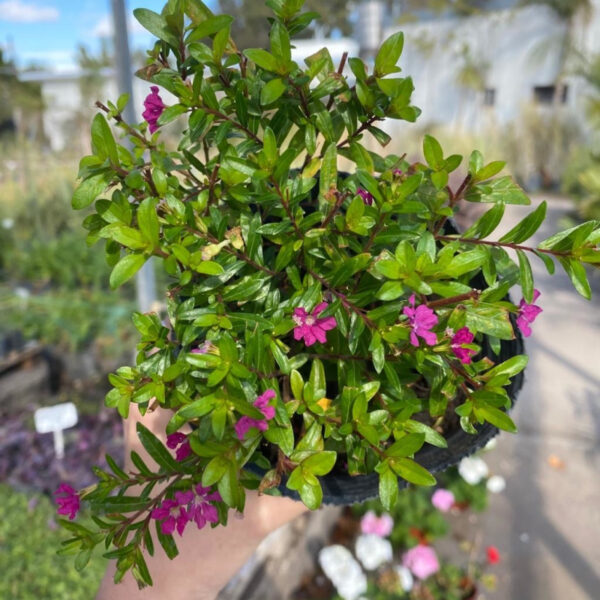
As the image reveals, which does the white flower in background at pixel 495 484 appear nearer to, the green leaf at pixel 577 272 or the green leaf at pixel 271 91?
the green leaf at pixel 577 272

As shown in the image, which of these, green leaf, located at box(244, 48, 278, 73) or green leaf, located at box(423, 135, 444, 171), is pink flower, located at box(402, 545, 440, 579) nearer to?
green leaf, located at box(423, 135, 444, 171)

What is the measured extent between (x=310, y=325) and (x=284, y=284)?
11 cm

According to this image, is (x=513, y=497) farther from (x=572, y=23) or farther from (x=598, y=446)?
(x=572, y=23)

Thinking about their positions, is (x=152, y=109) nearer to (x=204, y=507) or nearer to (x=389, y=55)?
(x=389, y=55)

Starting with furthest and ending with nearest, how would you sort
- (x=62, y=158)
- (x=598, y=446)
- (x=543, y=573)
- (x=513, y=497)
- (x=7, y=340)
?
(x=62, y=158)
(x=7, y=340)
(x=598, y=446)
(x=513, y=497)
(x=543, y=573)

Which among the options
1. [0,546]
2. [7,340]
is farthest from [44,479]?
[7,340]

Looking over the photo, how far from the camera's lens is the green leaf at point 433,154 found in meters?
0.50

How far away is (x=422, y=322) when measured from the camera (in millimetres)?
434

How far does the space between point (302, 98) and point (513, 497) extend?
2040mm

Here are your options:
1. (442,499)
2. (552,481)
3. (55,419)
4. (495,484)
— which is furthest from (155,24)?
(552,481)

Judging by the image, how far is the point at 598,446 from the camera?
236cm

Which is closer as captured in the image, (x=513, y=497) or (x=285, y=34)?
(x=285, y=34)

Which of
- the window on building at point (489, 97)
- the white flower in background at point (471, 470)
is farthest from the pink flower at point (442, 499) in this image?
the window on building at point (489, 97)

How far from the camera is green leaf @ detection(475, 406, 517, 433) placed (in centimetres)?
45
